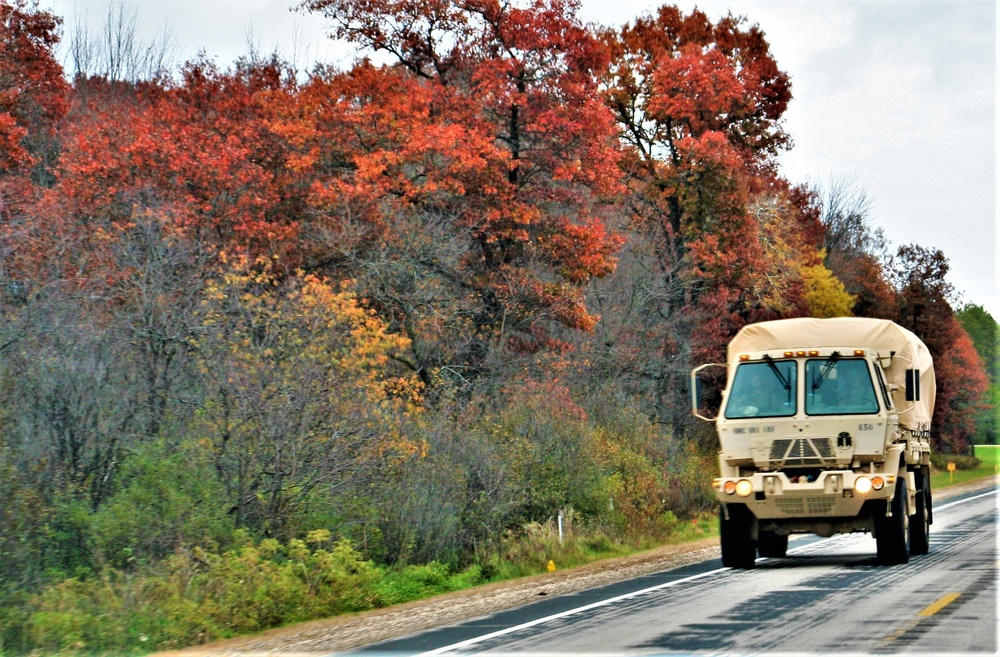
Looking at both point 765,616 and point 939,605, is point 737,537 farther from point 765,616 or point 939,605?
point 765,616

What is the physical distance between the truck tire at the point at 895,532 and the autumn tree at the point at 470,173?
33.4 feet

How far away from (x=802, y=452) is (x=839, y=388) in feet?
3.52

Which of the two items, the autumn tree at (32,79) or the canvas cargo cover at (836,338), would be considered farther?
the autumn tree at (32,79)

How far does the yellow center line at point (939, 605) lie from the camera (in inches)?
492

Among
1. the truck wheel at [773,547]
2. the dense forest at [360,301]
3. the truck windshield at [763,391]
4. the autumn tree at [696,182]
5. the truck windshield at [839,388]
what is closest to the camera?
the dense forest at [360,301]

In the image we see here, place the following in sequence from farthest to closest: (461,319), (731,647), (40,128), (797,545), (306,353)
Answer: (40,128) → (461,319) → (797,545) → (306,353) → (731,647)

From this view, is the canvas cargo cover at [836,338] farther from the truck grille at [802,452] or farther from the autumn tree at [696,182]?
the autumn tree at [696,182]

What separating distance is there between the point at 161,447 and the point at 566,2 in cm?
1505

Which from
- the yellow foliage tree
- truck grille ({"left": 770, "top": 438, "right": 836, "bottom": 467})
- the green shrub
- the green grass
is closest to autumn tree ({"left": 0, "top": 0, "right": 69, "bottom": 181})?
truck grille ({"left": 770, "top": 438, "right": 836, "bottom": 467})

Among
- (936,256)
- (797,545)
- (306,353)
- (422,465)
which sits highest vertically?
(936,256)

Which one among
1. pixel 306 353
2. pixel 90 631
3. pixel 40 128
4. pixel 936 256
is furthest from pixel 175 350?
pixel 936 256

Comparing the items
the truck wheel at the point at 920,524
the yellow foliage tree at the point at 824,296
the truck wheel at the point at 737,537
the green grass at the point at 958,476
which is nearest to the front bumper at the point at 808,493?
the truck wheel at the point at 737,537

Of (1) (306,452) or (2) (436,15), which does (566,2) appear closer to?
(2) (436,15)

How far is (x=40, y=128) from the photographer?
34.3m
